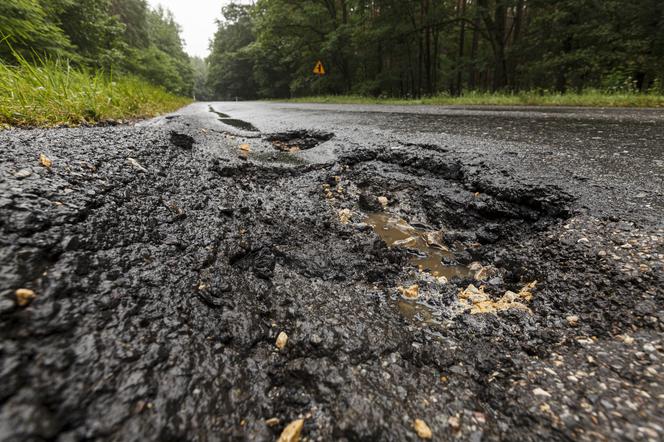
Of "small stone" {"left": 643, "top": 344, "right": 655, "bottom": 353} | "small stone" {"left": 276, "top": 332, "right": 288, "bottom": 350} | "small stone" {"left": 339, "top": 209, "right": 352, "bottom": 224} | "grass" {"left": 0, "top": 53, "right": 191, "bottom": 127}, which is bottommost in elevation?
"small stone" {"left": 643, "top": 344, "right": 655, "bottom": 353}

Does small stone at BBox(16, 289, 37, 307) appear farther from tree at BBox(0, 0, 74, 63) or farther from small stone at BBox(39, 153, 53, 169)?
tree at BBox(0, 0, 74, 63)

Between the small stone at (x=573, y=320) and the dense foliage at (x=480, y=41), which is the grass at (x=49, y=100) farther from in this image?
the dense foliage at (x=480, y=41)

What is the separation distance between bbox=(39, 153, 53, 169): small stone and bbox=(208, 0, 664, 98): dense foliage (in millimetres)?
9980

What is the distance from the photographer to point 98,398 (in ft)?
1.88

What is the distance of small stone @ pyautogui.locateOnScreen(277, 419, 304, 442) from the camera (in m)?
0.64

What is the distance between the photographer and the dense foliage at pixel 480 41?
35.0 ft

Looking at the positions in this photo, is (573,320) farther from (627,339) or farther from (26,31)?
(26,31)

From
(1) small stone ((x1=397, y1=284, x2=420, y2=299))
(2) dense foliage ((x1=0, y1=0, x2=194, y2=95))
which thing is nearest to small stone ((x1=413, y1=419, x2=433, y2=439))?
(1) small stone ((x1=397, y1=284, x2=420, y2=299))

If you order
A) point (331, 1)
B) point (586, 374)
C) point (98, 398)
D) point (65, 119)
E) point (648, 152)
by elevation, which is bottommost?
point (586, 374)

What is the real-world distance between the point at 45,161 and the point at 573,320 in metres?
1.93

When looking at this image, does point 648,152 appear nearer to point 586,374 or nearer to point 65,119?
point 586,374

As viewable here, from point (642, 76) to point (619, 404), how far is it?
16.8 meters

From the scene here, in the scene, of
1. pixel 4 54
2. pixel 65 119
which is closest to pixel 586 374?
pixel 65 119

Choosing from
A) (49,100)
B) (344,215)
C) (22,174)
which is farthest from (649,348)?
(49,100)
